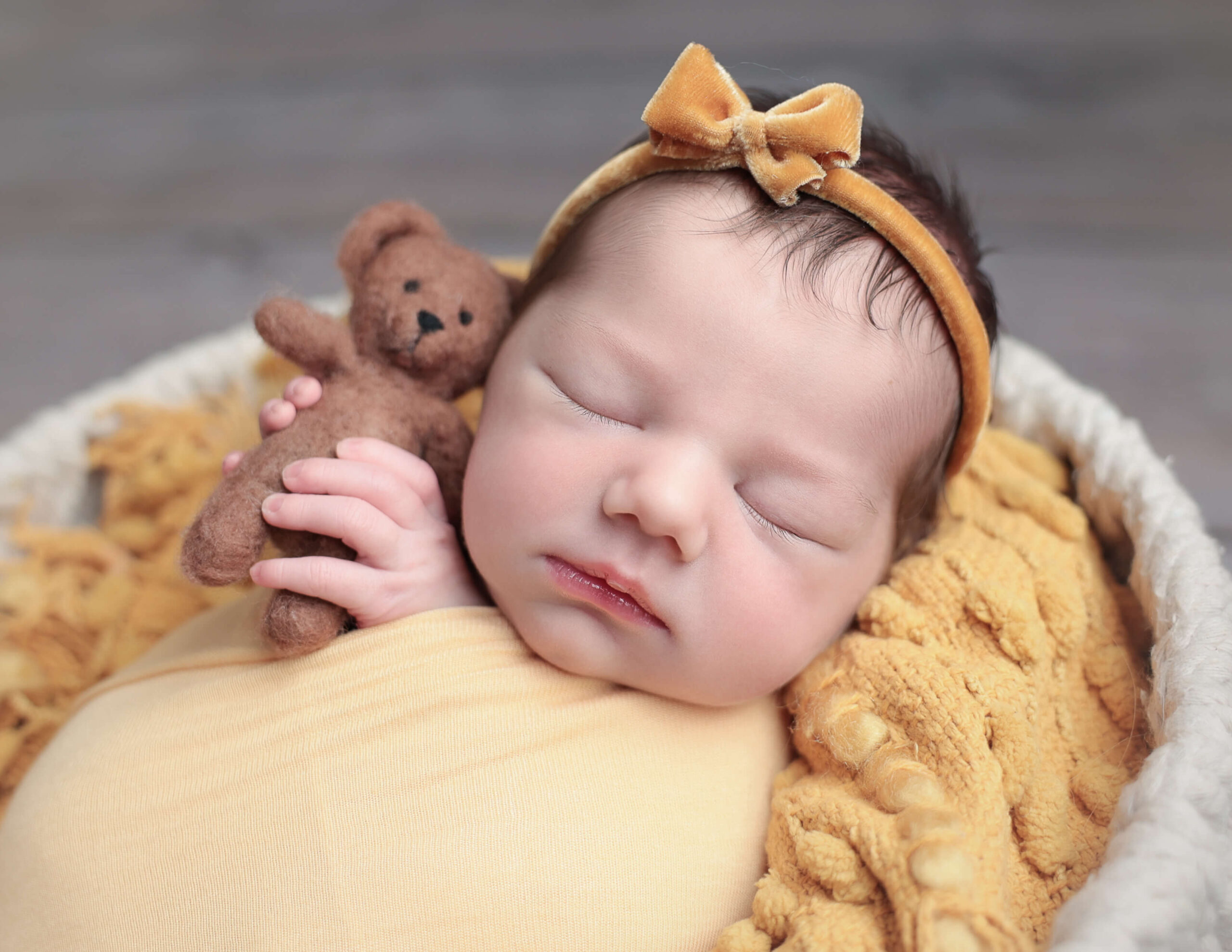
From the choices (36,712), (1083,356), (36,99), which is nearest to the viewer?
(36,712)

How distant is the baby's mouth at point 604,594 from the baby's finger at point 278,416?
281 millimetres

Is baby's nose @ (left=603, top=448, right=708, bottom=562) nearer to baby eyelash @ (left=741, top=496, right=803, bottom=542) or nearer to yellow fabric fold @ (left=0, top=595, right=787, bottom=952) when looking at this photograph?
baby eyelash @ (left=741, top=496, right=803, bottom=542)

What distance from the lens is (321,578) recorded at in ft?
2.82

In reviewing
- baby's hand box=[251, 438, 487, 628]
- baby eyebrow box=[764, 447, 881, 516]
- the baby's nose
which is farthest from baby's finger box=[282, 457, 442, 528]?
baby eyebrow box=[764, 447, 881, 516]

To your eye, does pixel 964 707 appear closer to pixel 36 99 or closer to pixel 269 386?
pixel 269 386

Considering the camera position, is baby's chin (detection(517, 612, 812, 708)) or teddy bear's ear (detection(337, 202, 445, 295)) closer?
baby's chin (detection(517, 612, 812, 708))

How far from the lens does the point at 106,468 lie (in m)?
1.42

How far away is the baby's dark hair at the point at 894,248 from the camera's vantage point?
0.89 meters

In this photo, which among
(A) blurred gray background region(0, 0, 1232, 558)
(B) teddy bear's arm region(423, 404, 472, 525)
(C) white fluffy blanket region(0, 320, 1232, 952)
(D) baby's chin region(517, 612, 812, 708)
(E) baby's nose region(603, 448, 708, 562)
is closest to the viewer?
(C) white fluffy blanket region(0, 320, 1232, 952)

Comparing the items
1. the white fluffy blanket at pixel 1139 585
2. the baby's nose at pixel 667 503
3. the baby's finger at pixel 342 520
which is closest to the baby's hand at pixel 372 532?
the baby's finger at pixel 342 520

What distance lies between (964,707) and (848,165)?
479mm

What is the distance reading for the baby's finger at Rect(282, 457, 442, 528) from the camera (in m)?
0.87

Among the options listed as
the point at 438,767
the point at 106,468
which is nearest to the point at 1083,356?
the point at 438,767

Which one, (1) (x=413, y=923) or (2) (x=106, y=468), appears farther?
(2) (x=106, y=468)
